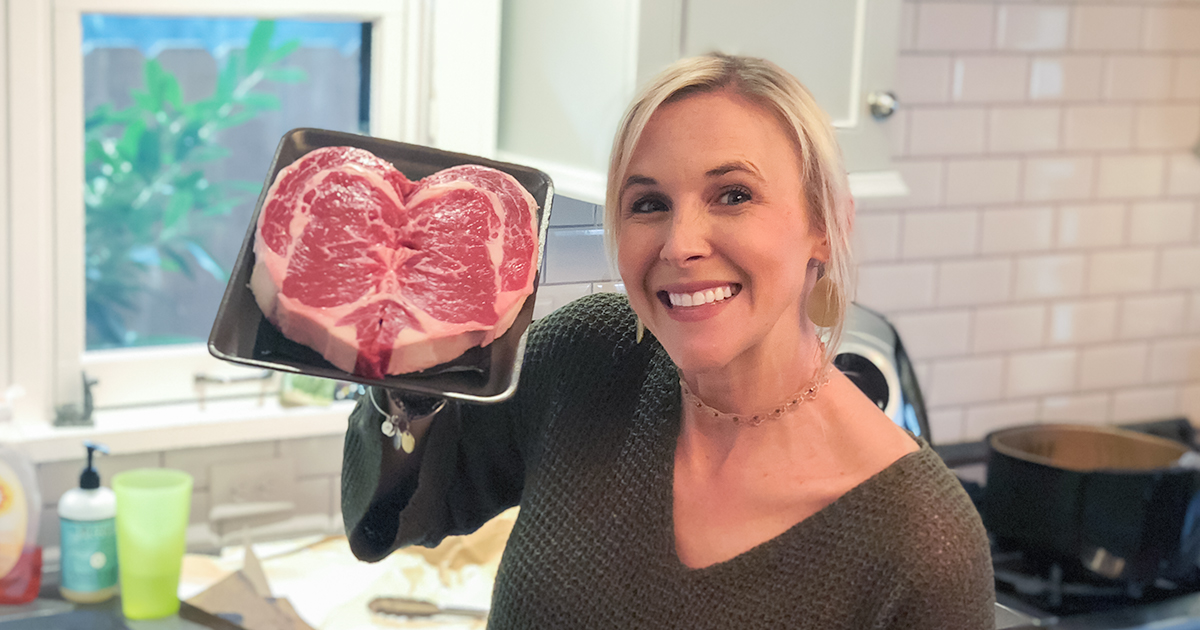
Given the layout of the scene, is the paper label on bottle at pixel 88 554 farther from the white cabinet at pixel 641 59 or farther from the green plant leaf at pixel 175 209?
the white cabinet at pixel 641 59

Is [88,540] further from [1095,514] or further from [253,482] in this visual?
[1095,514]

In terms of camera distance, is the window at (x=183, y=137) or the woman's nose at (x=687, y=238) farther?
the window at (x=183, y=137)

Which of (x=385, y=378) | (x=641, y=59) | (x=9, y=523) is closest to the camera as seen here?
(x=385, y=378)

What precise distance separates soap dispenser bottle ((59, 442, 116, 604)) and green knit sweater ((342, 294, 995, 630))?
622 mm

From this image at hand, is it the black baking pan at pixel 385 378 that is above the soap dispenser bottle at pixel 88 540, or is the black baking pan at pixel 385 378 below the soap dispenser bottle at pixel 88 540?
above

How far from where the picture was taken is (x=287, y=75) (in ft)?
5.78

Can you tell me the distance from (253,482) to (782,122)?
42.9 inches

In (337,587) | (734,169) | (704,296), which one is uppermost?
(734,169)

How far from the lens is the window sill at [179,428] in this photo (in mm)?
1582

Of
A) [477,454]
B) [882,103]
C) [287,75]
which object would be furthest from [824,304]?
[287,75]

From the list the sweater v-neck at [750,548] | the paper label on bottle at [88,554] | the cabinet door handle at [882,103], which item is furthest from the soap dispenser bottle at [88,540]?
the cabinet door handle at [882,103]

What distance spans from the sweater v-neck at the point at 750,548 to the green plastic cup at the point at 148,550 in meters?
0.74

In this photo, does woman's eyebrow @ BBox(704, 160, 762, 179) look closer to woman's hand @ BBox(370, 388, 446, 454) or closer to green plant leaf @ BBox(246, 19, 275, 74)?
woman's hand @ BBox(370, 388, 446, 454)

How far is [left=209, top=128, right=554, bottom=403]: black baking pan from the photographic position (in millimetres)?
868
